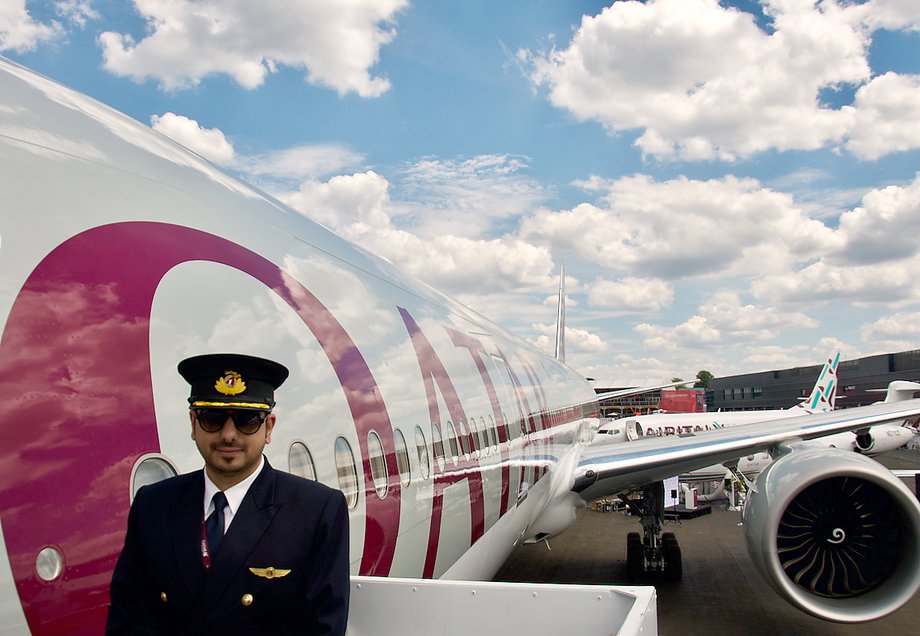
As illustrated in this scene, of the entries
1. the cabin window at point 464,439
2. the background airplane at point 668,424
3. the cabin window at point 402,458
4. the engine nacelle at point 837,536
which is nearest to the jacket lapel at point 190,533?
the cabin window at point 402,458

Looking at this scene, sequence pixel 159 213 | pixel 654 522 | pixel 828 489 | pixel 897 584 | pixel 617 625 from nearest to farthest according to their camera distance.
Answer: pixel 617 625
pixel 159 213
pixel 897 584
pixel 828 489
pixel 654 522

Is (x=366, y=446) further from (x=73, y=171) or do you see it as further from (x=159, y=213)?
(x=73, y=171)

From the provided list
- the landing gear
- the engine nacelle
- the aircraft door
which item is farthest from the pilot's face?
the aircraft door

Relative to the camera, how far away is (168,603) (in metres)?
1.85

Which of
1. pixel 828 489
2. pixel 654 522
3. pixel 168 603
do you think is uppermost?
pixel 168 603

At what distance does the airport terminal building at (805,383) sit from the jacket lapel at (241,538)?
57.5 metres

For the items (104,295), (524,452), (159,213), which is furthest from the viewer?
(524,452)

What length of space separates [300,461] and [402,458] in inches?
48.4

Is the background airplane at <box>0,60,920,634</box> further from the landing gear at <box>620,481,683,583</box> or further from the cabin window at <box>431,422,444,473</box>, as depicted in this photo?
the landing gear at <box>620,481,683,583</box>

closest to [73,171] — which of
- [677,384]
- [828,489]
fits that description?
[828,489]

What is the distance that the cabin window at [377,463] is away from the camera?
151 inches

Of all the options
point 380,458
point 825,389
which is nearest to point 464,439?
point 380,458

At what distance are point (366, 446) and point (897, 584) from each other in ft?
18.8

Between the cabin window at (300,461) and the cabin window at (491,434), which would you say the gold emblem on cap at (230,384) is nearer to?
the cabin window at (300,461)
